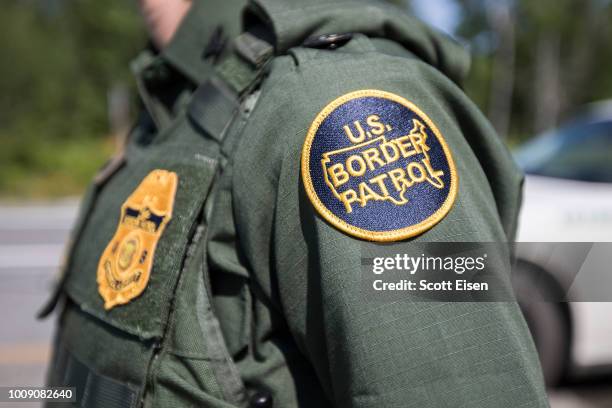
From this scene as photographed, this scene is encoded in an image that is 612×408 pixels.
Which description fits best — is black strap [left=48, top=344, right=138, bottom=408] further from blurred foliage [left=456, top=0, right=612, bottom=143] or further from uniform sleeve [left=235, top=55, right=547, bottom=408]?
blurred foliage [left=456, top=0, right=612, bottom=143]

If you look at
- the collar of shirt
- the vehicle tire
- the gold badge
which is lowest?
the vehicle tire

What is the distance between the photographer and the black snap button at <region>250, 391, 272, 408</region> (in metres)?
0.90

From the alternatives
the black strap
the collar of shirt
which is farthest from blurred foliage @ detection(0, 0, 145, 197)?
the black strap

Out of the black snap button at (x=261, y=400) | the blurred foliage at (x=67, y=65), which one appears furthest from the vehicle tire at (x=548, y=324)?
the blurred foliage at (x=67, y=65)

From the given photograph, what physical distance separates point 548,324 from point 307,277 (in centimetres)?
300

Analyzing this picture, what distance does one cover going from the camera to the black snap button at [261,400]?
2.96ft

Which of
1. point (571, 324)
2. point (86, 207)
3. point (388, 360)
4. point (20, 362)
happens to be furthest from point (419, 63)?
point (20, 362)

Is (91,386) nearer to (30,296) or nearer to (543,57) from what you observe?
(30,296)

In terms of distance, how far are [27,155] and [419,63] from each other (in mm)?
16205

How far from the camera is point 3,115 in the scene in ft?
81.5

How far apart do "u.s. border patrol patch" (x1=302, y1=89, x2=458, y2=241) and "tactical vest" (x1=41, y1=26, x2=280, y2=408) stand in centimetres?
18

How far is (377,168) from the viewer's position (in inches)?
32.6

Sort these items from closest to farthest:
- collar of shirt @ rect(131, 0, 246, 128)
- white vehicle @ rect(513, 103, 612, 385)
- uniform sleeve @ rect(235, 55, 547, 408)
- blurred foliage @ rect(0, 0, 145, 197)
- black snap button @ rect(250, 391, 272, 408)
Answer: uniform sleeve @ rect(235, 55, 547, 408) < black snap button @ rect(250, 391, 272, 408) < collar of shirt @ rect(131, 0, 246, 128) < white vehicle @ rect(513, 103, 612, 385) < blurred foliage @ rect(0, 0, 145, 197)

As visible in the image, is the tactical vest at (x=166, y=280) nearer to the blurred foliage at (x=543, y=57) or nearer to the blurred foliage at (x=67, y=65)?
the blurred foliage at (x=67, y=65)
